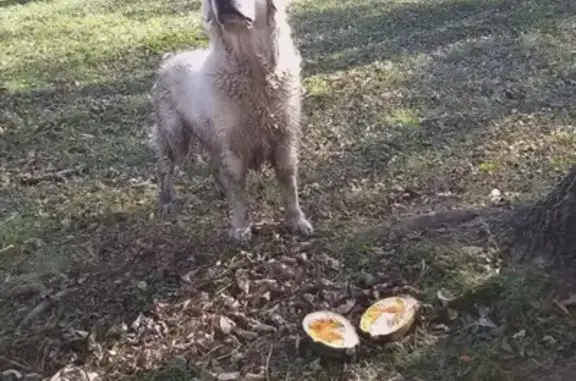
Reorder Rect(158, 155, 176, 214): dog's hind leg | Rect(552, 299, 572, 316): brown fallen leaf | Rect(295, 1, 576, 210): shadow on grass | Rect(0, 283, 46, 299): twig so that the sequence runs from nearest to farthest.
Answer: Rect(552, 299, 572, 316): brown fallen leaf
Rect(0, 283, 46, 299): twig
Rect(158, 155, 176, 214): dog's hind leg
Rect(295, 1, 576, 210): shadow on grass

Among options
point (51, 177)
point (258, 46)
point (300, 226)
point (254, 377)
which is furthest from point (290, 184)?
point (51, 177)

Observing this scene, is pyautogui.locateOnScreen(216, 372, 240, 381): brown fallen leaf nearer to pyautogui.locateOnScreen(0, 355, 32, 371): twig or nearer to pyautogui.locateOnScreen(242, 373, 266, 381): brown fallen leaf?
pyautogui.locateOnScreen(242, 373, 266, 381): brown fallen leaf

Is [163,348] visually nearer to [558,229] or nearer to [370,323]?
[370,323]

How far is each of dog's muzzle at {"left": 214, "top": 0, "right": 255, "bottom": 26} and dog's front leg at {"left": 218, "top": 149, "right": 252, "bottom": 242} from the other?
0.79 metres

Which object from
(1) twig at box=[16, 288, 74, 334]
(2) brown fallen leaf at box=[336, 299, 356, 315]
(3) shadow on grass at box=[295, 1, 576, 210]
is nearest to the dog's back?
(3) shadow on grass at box=[295, 1, 576, 210]

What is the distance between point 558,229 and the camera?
3615 mm

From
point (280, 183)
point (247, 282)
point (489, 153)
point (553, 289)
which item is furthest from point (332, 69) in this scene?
point (553, 289)

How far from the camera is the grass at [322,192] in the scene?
3.50 m

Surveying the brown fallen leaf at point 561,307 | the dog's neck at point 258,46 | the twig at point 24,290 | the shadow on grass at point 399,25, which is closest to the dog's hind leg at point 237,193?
the dog's neck at point 258,46

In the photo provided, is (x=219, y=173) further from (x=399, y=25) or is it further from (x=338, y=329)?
(x=399, y=25)

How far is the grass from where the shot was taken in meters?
3.50

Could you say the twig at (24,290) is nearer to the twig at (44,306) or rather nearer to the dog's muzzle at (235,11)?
the twig at (44,306)

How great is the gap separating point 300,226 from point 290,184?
0.82 feet

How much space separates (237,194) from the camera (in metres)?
4.53
